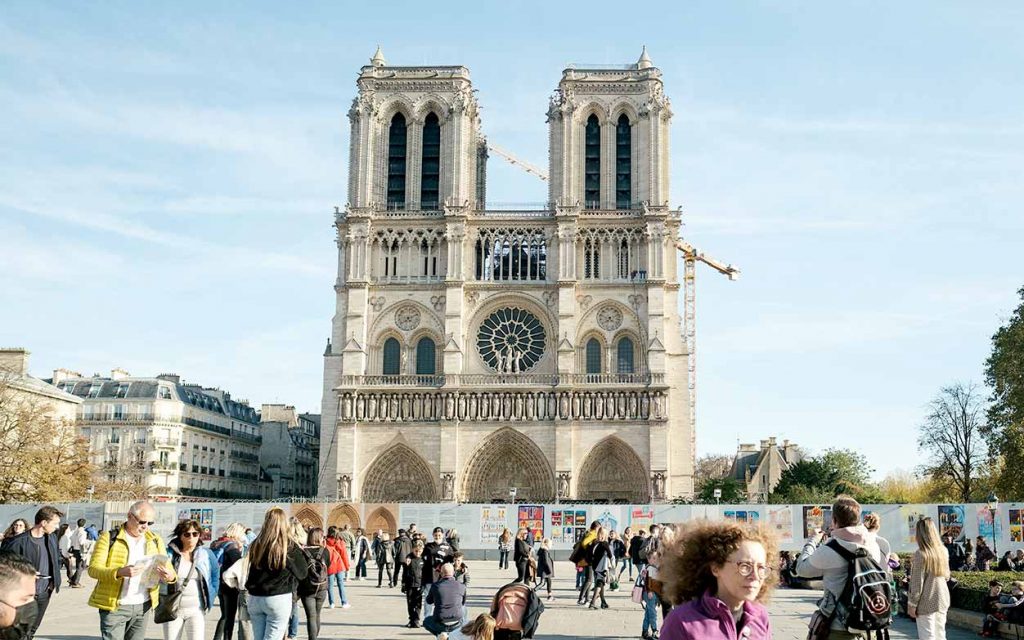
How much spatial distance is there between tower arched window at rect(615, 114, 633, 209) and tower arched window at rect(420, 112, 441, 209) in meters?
8.47

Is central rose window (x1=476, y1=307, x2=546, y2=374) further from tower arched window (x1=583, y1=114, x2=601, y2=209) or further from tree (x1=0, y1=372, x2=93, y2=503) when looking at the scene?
tree (x1=0, y1=372, x2=93, y2=503)

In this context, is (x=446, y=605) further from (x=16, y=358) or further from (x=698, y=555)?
(x=16, y=358)

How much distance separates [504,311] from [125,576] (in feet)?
145

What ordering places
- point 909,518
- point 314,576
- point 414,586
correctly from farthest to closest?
point 909,518 < point 414,586 < point 314,576

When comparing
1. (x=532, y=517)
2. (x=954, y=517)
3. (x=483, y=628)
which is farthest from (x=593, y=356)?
(x=483, y=628)

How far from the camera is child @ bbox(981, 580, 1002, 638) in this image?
A: 15.4 metres

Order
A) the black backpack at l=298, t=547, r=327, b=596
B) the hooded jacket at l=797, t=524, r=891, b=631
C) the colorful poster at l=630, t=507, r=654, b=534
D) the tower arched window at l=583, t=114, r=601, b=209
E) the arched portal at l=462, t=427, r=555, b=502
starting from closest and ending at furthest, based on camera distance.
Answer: the hooded jacket at l=797, t=524, r=891, b=631
the black backpack at l=298, t=547, r=327, b=596
the colorful poster at l=630, t=507, r=654, b=534
the arched portal at l=462, t=427, r=555, b=502
the tower arched window at l=583, t=114, r=601, b=209

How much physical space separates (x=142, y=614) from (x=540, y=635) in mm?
7116

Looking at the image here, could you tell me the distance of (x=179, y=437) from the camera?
60.4 meters

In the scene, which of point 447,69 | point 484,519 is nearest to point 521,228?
point 447,69

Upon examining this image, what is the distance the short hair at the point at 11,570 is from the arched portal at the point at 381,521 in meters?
36.2

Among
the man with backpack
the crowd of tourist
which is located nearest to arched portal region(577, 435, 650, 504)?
the crowd of tourist

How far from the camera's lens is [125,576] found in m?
9.27

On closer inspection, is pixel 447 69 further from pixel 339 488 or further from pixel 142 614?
pixel 142 614
